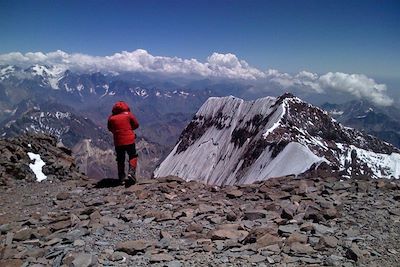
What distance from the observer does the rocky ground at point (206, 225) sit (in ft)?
34.9

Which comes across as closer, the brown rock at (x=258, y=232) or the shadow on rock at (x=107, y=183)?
the brown rock at (x=258, y=232)

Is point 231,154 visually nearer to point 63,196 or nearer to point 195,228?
point 63,196

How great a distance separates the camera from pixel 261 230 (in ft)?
39.6

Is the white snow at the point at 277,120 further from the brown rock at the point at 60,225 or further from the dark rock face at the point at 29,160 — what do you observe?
the brown rock at the point at 60,225

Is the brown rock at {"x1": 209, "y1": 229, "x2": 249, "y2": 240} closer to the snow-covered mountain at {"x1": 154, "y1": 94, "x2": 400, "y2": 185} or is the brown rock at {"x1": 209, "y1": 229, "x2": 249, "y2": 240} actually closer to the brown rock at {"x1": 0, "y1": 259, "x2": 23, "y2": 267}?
the brown rock at {"x1": 0, "y1": 259, "x2": 23, "y2": 267}

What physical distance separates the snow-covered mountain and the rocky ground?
75907 millimetres

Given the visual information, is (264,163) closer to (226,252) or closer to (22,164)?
(22,164)

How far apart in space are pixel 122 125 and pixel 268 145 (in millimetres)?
100843

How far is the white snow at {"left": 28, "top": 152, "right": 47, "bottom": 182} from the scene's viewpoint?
80.7 ft

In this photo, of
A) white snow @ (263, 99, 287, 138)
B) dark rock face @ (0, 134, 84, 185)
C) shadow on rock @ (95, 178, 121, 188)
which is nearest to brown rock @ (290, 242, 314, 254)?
shadow on rock @ (95, 178, 121, 188)

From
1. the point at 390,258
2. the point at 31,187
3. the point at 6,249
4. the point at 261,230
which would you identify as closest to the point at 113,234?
the point at 6,249

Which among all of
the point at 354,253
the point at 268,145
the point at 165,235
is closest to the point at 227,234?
the point at 165,235

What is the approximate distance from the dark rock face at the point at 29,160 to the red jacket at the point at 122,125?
7.07 m

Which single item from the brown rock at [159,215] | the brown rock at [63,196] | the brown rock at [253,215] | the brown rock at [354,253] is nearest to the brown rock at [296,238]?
the brown rock at [354,253]
